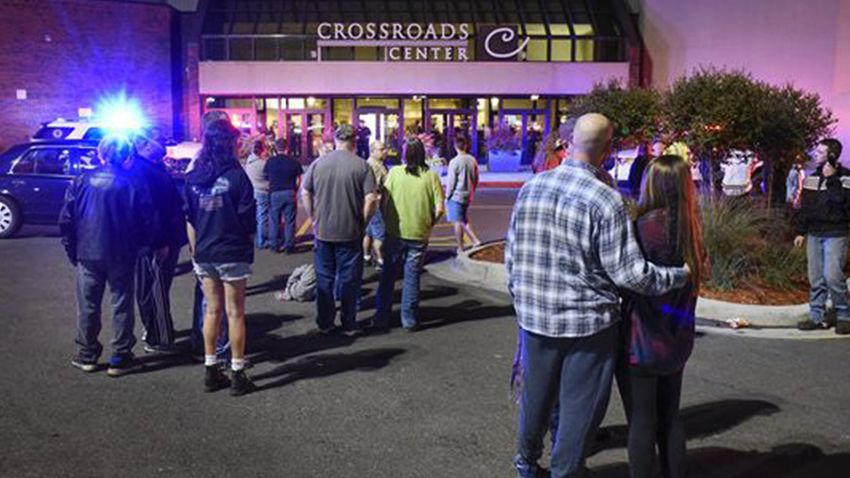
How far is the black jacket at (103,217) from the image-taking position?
20.6 feet

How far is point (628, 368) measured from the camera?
3805 millimetres

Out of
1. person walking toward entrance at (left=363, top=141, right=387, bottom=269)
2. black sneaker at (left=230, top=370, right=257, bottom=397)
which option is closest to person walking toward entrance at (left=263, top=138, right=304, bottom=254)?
person walking toward entrance at (left=363, top=141, right=387, bottom=269)

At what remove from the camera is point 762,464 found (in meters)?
4.80

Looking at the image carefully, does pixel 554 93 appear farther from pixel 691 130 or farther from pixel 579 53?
pixel 691 130

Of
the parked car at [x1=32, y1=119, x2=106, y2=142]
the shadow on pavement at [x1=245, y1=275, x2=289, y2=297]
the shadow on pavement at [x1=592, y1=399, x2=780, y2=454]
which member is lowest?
the shadow on pavement at [x1=592, y1=399, x2=780, y2=454]

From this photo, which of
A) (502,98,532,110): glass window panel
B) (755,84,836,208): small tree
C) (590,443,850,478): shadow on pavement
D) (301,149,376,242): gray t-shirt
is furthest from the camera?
(502,98,532,110): glass window panel

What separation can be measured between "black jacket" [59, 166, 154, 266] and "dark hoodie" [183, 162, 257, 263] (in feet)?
3.10

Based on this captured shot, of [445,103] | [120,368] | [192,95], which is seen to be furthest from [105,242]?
[445,103]

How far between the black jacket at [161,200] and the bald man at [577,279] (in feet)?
12.3

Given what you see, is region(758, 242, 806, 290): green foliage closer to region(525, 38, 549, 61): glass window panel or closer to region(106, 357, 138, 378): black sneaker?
region(106, 357, 138, 378): black sneaker

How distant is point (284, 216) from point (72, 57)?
22.7 metres

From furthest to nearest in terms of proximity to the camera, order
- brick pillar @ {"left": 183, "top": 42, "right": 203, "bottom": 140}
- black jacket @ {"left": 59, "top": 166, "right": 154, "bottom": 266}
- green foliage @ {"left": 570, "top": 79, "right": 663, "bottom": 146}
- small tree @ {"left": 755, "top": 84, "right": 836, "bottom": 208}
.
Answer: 1. brick pillar @ {"left": 183, "top": 42, "right": 203, "bottom": 140}
2. green foliage @ {"left": 570, "top": 79, "right": 663, "bottom": 146}
3. small tree @ {"left": 755, "top": 84, "right": 836, "bottom": 208}
4. black jacket @ {"left": 59, "top": 166, "right": 154, "bottom": 266}

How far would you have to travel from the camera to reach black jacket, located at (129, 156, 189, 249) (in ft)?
21.6

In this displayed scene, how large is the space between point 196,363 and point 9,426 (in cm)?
166
